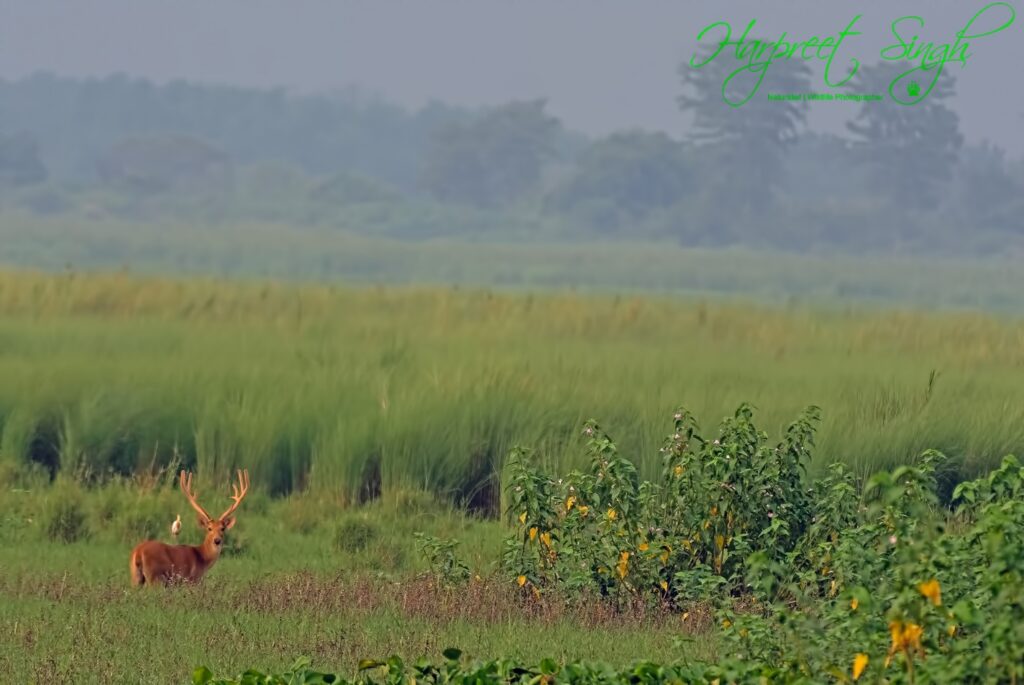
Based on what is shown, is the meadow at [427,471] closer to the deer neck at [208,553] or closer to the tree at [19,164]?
the deer neck at [208,553]

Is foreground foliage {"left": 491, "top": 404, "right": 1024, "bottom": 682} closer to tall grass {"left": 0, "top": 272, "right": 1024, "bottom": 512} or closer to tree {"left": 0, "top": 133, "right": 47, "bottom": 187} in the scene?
tall grass {"left": 0, "top": 272, "right": 1024, "bottom": 512}

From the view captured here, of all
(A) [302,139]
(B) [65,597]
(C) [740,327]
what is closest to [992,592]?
(B) [65,597]

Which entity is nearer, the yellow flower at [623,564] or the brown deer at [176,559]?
the yellow flower at [623,564]

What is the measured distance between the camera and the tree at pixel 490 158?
10988 centimetres

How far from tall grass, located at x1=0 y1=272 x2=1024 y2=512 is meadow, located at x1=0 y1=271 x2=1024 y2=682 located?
0.12 feet

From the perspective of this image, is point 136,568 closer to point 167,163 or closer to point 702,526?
point 702,526

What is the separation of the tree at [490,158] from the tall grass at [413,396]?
86.0 meters

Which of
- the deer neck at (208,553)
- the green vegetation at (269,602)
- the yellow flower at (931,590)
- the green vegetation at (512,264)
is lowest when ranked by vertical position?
the green vegetation at (512,264)

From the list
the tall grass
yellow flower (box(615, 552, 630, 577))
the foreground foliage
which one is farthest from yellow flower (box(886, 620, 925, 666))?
the tall grass

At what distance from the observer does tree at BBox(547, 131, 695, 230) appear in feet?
343

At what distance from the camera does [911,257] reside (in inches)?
3718

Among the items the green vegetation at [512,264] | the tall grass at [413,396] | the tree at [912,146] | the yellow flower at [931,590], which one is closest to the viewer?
the yellow flower at [931,590]

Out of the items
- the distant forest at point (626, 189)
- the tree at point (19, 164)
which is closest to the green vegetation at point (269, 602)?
the distant forest at point (626, 189)

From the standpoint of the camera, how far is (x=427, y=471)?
13.9 metres
